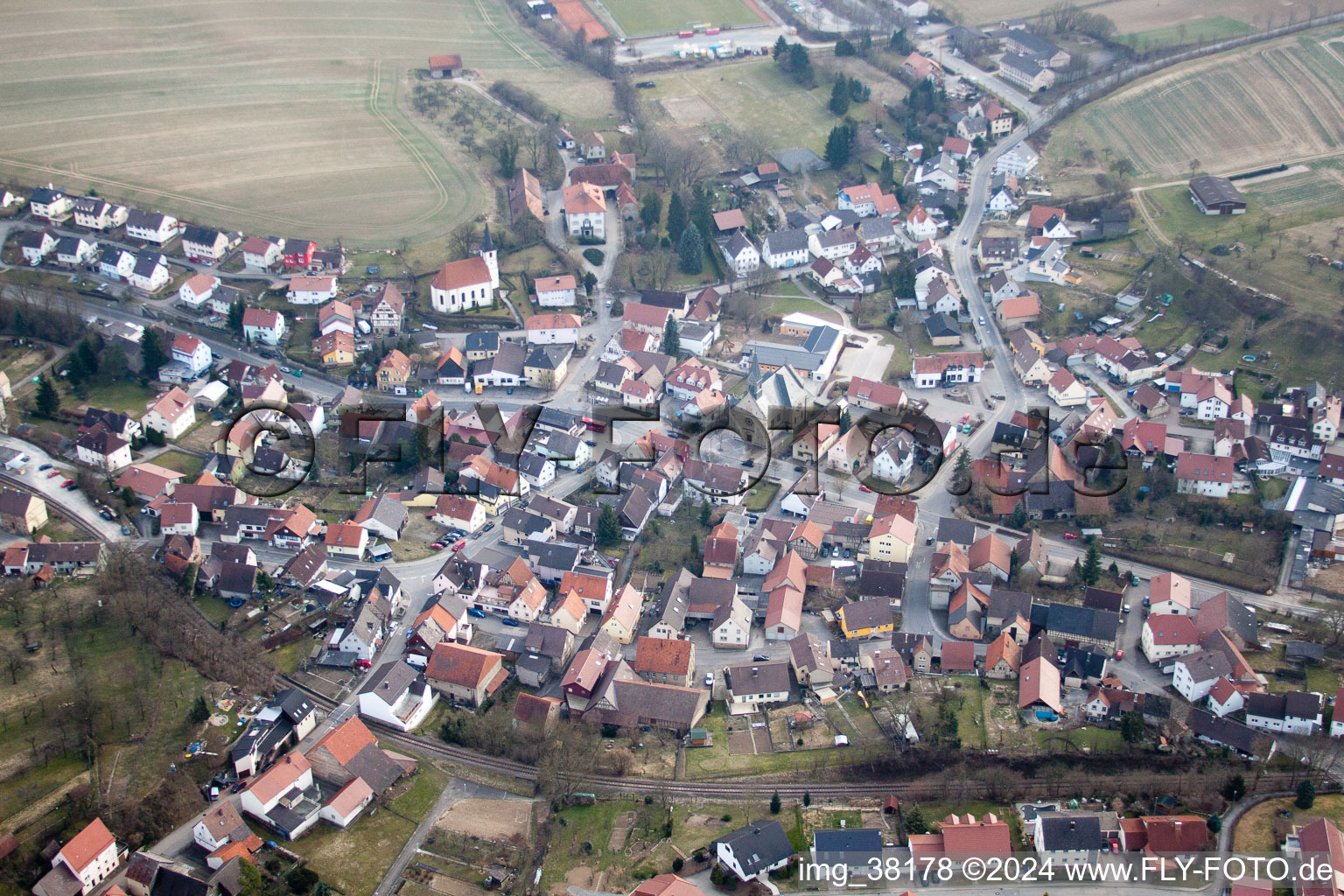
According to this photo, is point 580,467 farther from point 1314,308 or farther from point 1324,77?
point 1324,77

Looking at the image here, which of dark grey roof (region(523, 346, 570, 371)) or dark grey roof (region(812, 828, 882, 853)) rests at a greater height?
dark grey roof (region(523, 346, 570, 371))

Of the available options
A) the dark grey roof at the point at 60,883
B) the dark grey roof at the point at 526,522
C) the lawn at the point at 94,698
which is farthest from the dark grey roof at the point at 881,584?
the dark grey roof at the point at 60,883

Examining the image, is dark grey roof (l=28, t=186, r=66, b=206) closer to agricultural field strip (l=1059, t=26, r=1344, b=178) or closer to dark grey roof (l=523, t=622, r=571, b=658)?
dark grey roof (l=523, t=622, r=571, b=658)

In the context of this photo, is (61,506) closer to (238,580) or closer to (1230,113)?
(238,580)

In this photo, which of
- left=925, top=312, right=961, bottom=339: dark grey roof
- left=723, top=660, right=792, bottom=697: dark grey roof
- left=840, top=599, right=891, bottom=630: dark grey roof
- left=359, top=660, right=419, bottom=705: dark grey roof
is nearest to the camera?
left=359, top=660, right=419, bottom=705: dark grey roof

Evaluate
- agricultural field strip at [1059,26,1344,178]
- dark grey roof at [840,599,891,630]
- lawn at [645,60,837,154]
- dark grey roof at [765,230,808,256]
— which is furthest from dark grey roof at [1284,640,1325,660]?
lawn at [645,60,837,154]
